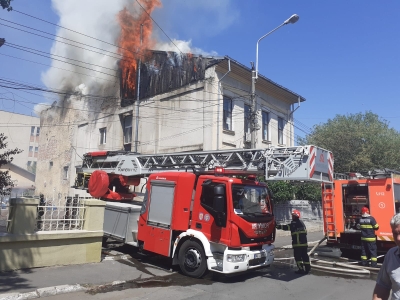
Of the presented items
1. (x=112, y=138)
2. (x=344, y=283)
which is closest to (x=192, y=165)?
(x=344, y=283)

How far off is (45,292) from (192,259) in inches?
120

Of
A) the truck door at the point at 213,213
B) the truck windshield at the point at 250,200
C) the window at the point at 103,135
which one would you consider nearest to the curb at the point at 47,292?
the truck door at the point at 213,213

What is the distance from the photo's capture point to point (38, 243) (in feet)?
25.3

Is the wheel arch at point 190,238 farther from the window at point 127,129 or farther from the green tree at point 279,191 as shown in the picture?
the window at point 127,129

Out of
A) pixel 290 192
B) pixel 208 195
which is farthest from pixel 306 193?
pixel 208 195

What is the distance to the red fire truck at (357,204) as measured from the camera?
998 centimetres

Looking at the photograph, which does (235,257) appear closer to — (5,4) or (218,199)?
(218,199)

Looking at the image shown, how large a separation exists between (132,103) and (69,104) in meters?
9.81

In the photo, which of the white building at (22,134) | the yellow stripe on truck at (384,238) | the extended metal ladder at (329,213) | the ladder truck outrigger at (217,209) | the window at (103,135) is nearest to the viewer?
the ladder truck outrigger at (217,209)

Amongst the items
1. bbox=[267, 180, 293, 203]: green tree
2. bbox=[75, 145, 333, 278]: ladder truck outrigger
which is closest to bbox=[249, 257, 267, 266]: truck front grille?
bbox=[75, 145, 333, 278]: ladder truck outrigger

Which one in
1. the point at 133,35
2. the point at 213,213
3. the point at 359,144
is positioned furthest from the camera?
the point at 359,144

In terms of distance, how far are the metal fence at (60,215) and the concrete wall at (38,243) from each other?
188mm

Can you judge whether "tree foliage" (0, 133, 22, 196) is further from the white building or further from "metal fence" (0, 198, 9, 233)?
the white building

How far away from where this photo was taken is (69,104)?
100 feet
